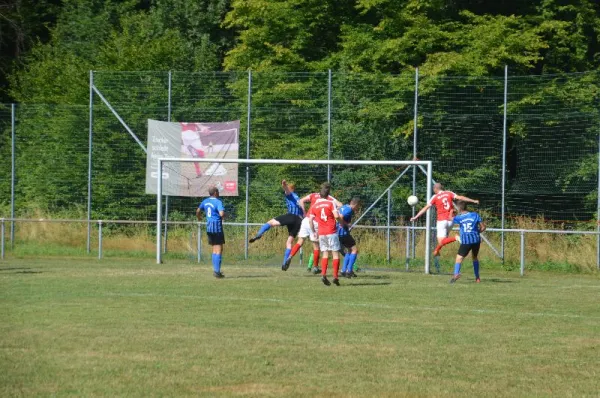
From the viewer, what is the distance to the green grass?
33.8 feet

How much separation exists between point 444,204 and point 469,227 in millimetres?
2896

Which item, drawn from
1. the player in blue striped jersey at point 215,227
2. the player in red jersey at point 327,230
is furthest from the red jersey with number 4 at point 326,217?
the player in blue striped jersey at point 215,227

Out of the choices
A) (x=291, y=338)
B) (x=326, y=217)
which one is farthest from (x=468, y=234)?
(x=291, y=338)

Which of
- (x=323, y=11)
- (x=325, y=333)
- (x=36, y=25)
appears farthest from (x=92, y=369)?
(x=36, y=25)

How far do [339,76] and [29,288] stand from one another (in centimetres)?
1356

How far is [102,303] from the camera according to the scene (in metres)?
17.0

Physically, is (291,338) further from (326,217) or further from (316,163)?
(316,163)

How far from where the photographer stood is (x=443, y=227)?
84.0 feet

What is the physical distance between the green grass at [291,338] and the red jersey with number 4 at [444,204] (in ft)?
11.7

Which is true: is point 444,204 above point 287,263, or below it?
above

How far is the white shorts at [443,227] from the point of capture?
25578 mm

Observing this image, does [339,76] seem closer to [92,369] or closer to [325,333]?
[325,333]

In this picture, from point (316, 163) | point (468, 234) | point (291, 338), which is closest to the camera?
point (291, 338)

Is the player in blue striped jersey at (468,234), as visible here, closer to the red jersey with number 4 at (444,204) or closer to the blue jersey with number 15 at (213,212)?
the red jersey with number 4 at (444,204)
